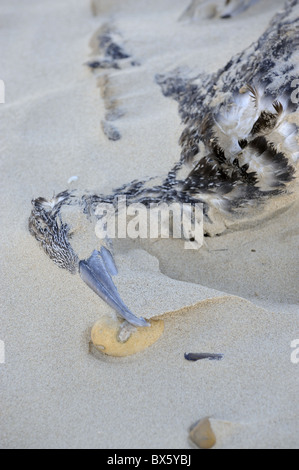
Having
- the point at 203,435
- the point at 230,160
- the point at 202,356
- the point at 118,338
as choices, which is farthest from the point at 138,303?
the point at 230,160

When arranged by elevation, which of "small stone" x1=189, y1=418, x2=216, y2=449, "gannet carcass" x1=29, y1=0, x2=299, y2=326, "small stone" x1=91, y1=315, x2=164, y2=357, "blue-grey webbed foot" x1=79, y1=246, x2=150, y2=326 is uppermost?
"gannet carcass" x1=29, y1=0, x2=299, y2=326

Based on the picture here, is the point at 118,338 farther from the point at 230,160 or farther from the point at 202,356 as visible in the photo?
the point at 230,160

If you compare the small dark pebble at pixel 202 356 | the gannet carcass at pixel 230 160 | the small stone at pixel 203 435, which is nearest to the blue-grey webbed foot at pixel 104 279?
the gannet carcass at pixel 230 160

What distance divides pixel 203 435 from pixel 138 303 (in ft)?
1.78

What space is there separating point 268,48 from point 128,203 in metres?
1.15

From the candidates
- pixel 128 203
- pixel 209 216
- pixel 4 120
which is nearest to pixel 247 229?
pixel 209 216

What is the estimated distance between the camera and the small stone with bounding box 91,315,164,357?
1.78 metres

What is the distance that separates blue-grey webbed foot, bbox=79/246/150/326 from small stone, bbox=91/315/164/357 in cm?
4

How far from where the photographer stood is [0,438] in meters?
1.61

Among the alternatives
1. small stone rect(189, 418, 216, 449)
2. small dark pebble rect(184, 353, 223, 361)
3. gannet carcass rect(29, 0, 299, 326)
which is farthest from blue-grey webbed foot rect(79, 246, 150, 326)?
small stone rect(189, 418, 216, 449)

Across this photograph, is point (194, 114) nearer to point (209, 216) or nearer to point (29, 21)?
point (209, 216)

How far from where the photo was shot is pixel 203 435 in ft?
5.03

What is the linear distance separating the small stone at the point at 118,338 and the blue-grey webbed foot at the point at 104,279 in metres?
0.04

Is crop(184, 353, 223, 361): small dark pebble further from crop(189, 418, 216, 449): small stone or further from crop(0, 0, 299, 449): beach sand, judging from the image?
crop(189, 418, 216, 449): small stone
